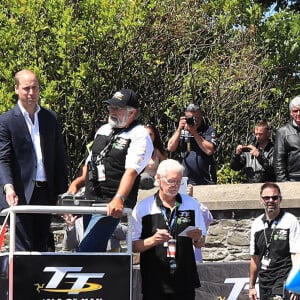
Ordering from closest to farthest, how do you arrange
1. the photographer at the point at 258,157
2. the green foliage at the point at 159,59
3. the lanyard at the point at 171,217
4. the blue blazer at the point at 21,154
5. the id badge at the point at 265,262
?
the blue blazer at the point at 21,154
the lanyard at the point at 171,217
the id badge at the point at 265,262
the photographer at the point at 258,157
the green foliage at the point at 159,59

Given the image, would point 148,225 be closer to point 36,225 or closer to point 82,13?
point 36,225

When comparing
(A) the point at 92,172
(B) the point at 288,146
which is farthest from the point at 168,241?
(B) the point at 288,146

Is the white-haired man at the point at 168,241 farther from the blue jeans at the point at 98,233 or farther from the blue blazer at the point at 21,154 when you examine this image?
the blue blazer at the point at 21,154

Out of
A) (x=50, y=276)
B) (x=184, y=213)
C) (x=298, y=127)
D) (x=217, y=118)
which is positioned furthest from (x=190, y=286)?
(x=217, y=118)

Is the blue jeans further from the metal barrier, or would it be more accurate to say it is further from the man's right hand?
the man's right hand

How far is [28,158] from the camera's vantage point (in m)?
8.59

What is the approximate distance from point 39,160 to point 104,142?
0.57 m

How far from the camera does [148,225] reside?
8.92 metres

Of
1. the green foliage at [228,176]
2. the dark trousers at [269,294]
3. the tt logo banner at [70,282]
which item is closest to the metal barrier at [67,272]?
the tt logo banner at [70,282]

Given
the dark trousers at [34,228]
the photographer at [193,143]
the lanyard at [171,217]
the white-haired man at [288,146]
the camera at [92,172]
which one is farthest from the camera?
the photographer at [193,143]

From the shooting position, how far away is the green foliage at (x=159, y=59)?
16.5 m

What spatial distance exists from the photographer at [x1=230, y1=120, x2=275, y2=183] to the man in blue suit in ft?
16.5

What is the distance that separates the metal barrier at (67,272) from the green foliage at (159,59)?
7.44 m

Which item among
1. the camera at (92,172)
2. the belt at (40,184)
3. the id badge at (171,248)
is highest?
the camera at (92,172)
